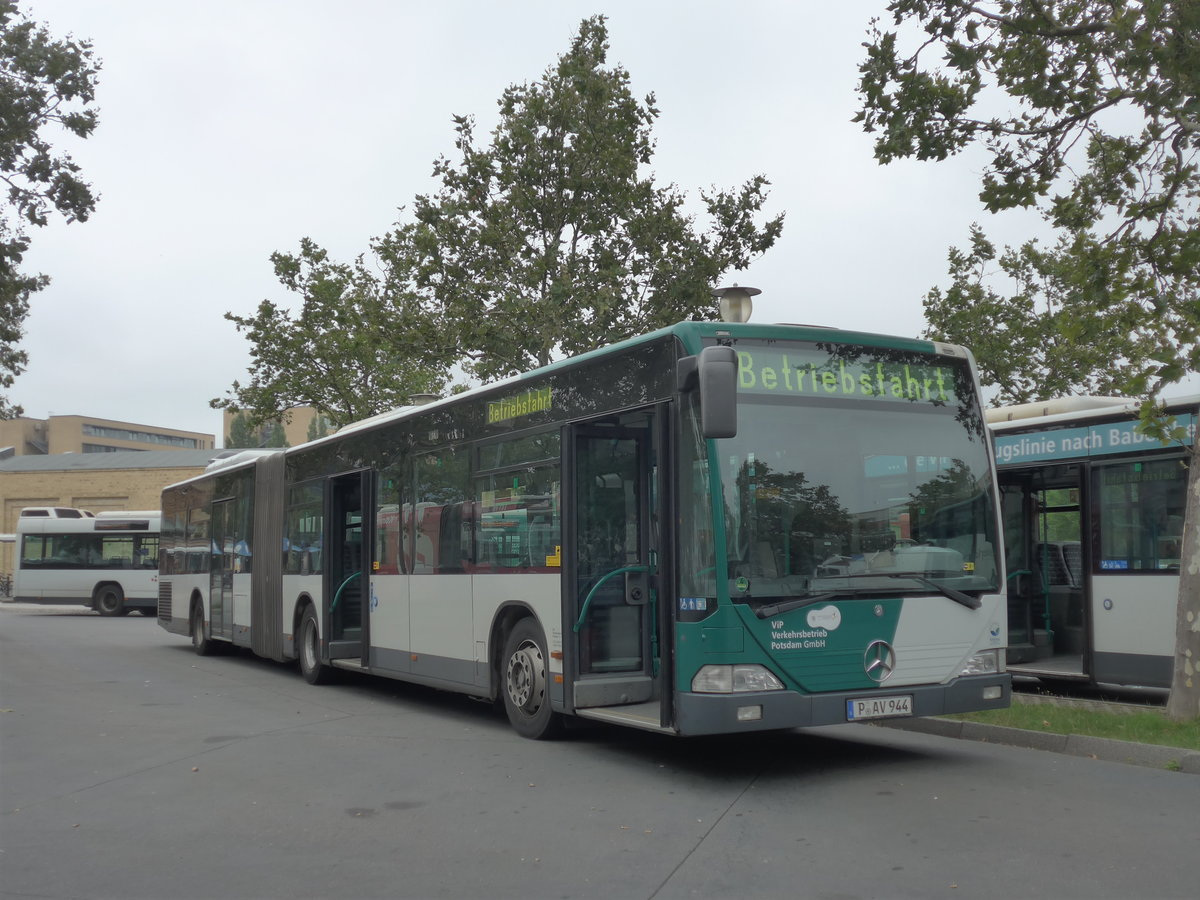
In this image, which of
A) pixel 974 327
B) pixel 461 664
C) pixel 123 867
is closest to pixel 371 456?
pixel 461 664

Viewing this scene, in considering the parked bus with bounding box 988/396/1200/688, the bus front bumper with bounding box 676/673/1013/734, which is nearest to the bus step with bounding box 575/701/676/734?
the bus front bumper with bounding box 676/673/1013/734

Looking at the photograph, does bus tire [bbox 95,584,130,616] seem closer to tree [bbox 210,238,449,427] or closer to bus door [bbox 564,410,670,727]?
tree [bbox 210,238,449,427]

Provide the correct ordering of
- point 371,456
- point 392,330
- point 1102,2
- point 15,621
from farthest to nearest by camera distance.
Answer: point 15,621, point 392,330, point 371,456, point 1102,2

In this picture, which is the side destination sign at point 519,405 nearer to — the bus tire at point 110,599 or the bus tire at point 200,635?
the bus tire at point 200,635

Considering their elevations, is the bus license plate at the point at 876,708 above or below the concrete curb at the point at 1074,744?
above

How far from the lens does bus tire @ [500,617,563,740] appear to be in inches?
396

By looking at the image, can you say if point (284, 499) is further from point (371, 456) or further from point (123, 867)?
point (123, 867)

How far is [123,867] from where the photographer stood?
6.24 m

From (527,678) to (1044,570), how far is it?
6620mm

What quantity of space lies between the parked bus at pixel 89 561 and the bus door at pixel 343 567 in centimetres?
2419

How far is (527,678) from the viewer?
10.4 metres

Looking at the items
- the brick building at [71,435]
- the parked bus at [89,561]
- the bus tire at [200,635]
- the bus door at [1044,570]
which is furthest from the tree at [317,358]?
the brick building at [71,435]

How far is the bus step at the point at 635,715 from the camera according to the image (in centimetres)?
841

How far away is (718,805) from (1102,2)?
7843mm
